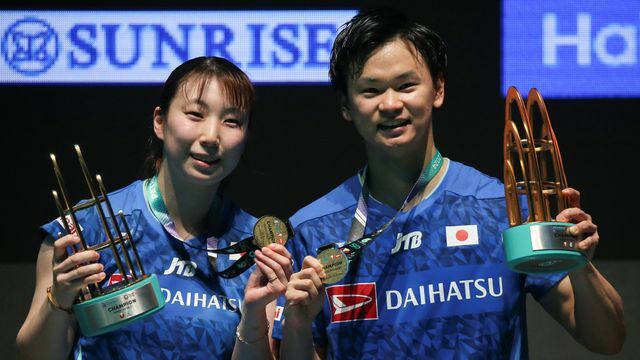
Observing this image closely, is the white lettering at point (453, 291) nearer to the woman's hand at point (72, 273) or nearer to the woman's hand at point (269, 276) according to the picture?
the woman's hand at point (269, 276)

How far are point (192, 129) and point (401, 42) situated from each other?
0.57 meters

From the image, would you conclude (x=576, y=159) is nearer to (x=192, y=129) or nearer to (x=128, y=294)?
(x=192, y=129)

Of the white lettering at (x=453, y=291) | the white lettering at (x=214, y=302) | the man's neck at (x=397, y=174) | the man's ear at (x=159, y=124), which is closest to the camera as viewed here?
the white lettering at (x=453, y=291)

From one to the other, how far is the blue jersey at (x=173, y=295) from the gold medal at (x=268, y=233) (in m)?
0.27

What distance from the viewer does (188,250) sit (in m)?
3.18

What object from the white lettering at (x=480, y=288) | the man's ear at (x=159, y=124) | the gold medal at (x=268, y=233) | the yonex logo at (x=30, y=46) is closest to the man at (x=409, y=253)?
the white lettering at (x=480, y=288)

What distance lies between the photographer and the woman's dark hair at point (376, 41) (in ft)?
9.81

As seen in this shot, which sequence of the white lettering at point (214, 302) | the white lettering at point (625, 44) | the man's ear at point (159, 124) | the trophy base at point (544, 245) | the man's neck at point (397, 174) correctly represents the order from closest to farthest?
1. the trophy base at point (544, 245)
2. the man's neck at point (397, 174)
3. the white lettering at point (214, 302)
4. the man's ear at point (159, 124)
5. the white lettering at point (625, 44)

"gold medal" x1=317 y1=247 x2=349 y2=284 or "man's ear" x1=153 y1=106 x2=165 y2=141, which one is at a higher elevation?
"man's ear" x1=153 y1=106 x2=165 y2=141

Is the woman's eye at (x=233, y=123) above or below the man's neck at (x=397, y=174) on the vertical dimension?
above

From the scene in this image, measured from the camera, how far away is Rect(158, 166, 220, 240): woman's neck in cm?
321

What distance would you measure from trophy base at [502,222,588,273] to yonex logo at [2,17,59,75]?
2.21m

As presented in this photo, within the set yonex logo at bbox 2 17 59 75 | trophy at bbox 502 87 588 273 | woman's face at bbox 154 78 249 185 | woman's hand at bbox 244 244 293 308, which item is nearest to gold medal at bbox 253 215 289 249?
woman's hand at bbox 244 244 293 308

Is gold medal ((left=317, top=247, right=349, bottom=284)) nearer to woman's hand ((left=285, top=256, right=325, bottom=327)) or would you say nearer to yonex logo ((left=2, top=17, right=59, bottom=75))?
woman's hand ((left=285, top=256, right=325, bottom=327))
